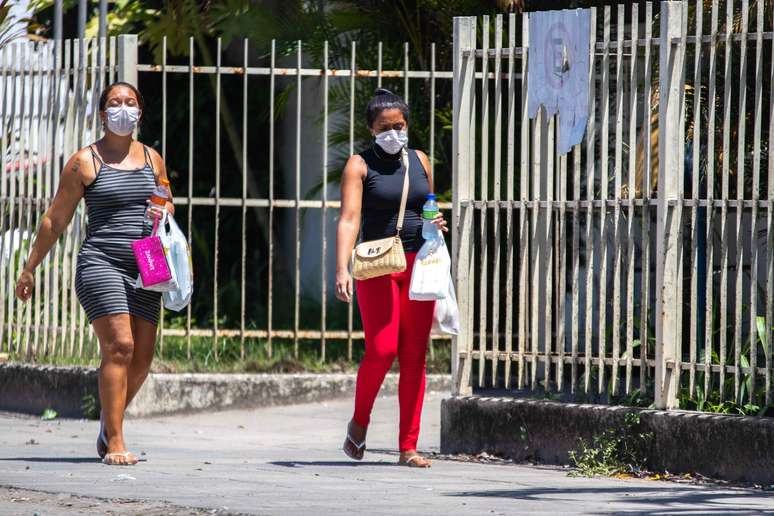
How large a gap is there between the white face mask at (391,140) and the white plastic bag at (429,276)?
1.79 ft

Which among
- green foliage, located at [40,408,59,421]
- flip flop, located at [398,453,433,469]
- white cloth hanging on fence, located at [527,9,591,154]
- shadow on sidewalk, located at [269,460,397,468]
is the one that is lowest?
green foliage, located at [40,408,59,421]

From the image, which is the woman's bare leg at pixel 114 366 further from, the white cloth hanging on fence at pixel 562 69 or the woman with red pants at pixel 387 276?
the white cloth hanging on fence at pixel 562 69

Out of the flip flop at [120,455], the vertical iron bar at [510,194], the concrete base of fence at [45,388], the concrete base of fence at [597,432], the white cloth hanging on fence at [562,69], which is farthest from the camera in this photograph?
the concrete base of fence at [45,388]

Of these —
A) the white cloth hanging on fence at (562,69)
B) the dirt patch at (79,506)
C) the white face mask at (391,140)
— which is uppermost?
the white cloth hanging on fence at (562,69)

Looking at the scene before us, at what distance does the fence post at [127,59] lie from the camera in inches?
408

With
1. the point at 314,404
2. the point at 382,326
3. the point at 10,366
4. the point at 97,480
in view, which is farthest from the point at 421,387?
the point at 10,366

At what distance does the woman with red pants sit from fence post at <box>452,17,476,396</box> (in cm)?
81

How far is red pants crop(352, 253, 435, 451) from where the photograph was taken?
25.2 ft

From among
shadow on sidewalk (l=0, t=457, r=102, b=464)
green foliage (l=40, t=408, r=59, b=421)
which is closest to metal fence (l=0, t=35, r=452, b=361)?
green foliage (l=40, t=408, r=59, b=421)

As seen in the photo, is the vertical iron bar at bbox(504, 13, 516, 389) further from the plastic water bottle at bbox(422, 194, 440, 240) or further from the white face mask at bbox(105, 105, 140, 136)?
the white face mask at bbox(105, 105, 140, 136)

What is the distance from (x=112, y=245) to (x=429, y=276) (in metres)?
1.61

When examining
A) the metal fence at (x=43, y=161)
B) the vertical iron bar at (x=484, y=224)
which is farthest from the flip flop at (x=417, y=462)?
the metal fence at (x=43, y=161)

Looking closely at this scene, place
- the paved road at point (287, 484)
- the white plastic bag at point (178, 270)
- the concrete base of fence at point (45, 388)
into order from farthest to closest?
the concrete base of fence at point (45, 388), the white plastic bag at point (178, 270), the paved road at point (287, 484)

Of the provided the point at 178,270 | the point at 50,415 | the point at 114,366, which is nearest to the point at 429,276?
the point at 178,270
